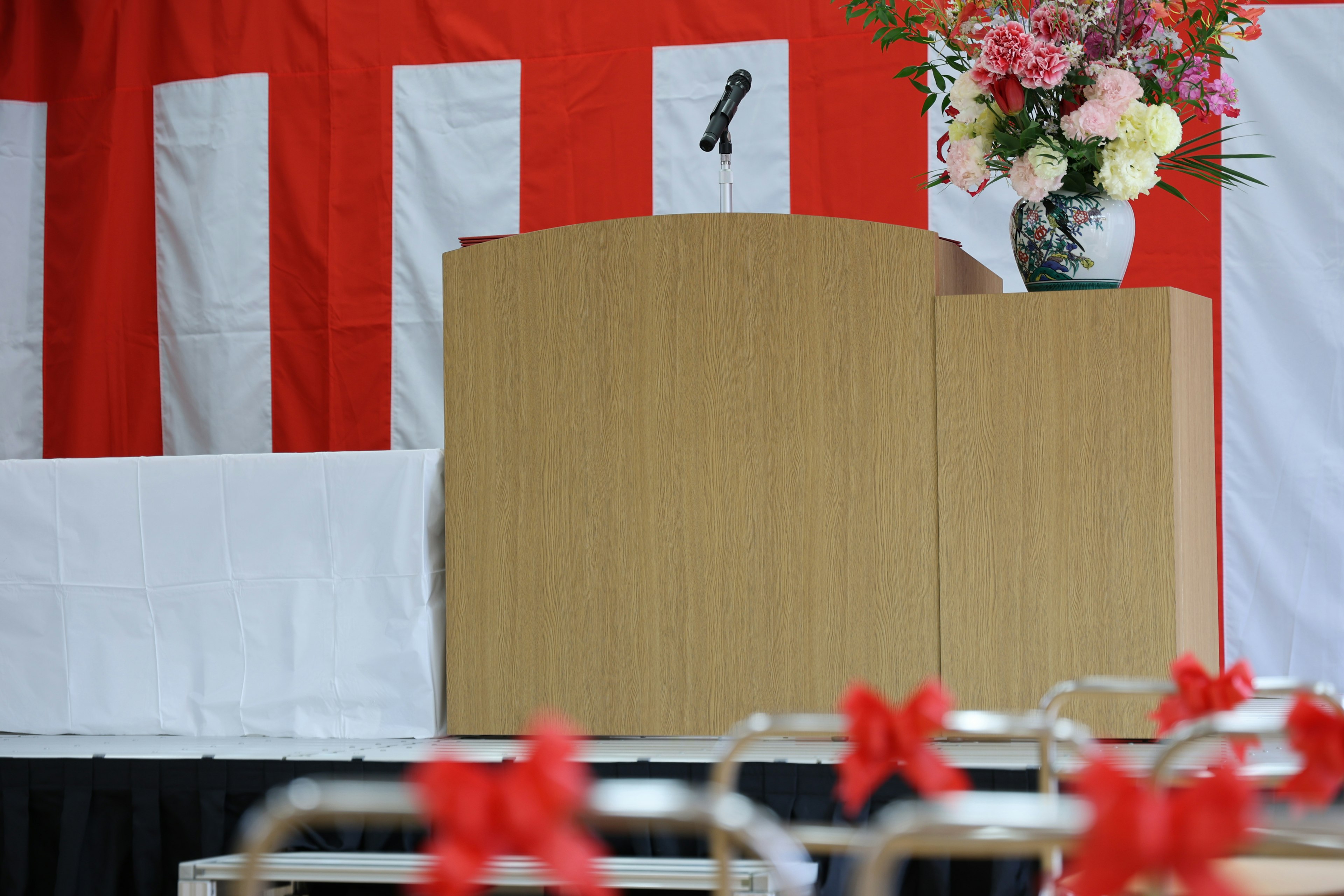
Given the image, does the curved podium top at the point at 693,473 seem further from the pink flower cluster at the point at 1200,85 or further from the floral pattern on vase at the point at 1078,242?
the pink flower cluster at the point at 1200,85

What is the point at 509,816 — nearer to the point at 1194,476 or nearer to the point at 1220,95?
the point at 1194,476

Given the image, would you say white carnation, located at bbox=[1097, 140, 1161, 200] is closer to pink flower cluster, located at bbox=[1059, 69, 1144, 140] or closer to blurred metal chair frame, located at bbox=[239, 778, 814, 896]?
pink flower cluster, located at bbox=[1059, 69, 1144, 140]

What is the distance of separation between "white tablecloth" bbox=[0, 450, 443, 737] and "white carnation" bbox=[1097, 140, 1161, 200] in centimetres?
121

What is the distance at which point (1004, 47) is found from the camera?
2.07m

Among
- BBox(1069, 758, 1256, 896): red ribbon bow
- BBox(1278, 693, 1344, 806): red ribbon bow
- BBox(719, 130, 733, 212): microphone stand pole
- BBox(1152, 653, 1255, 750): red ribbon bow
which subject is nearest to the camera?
BBox(1069, 758, 1256, 896): red ribbon bow

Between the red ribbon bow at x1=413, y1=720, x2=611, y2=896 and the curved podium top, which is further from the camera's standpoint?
the curved podium top

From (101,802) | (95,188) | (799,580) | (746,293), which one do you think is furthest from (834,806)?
(95,188)

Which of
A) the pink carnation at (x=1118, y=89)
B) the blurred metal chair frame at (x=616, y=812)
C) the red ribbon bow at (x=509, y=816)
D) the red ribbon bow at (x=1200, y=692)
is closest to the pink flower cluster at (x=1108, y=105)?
the pink carnation at (x=1118, y=89)

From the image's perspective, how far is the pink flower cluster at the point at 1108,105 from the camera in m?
2.04

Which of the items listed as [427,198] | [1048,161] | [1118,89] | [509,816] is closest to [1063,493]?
[1048,161]

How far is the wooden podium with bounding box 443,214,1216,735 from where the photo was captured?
79.4 inches

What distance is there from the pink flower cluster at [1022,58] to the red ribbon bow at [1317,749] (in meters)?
1.38

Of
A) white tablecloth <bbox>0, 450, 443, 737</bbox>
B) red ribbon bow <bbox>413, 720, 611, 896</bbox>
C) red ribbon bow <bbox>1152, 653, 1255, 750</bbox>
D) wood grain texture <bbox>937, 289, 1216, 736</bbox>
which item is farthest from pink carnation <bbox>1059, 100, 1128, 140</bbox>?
red ribbon bow <bbox>413, 720, 611, 896</bbox>

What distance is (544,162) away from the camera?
3729 mm
